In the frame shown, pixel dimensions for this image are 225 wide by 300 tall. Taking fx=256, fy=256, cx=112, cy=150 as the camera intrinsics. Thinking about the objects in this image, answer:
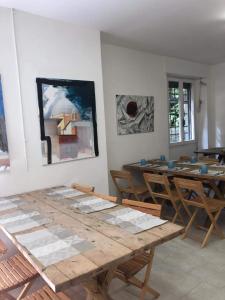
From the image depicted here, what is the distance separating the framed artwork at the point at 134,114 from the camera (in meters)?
4.21

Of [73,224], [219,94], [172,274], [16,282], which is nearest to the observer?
[16,282]

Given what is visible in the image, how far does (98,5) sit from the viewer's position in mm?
2639

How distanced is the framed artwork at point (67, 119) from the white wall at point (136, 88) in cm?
82

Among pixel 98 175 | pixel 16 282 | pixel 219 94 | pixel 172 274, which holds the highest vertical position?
pixel 219 94

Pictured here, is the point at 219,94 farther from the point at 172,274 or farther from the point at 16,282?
the point at 16,282

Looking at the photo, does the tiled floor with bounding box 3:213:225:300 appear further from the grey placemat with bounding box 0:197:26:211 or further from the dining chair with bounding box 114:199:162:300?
the grey placemat with bounding box 0:197:26:211

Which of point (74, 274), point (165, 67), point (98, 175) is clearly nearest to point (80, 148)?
point (98, 175)

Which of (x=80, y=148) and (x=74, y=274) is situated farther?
(x=80, y=148)

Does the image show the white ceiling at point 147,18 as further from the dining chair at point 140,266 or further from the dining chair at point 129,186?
the dining chair at point 140,266

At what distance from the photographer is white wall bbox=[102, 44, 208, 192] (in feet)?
13.4

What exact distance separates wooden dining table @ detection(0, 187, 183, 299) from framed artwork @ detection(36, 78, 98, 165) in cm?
104

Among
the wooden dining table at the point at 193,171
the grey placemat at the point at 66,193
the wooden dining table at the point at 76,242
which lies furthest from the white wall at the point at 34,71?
the wooden dining table at the point at 193,171

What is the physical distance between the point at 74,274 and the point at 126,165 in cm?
314

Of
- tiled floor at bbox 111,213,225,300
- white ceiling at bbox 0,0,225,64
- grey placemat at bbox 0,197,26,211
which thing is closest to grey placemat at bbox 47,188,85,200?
grey placemat at bbox 0,197,26,211
